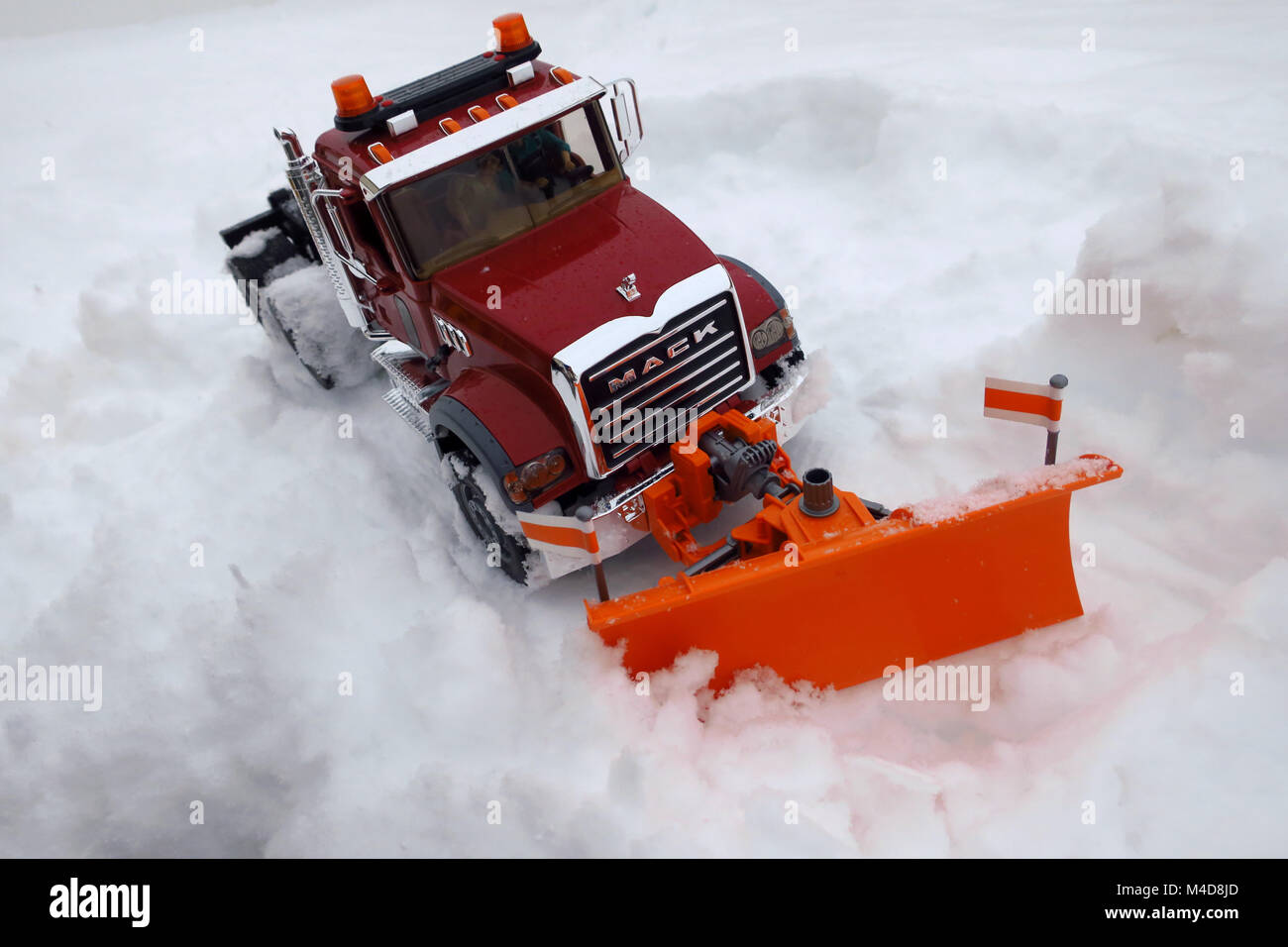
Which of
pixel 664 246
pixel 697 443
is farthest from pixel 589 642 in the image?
pixel 664 246

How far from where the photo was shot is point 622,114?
18.0 ft

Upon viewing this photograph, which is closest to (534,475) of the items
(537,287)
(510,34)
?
(537,287)

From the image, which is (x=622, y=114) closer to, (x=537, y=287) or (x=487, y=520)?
(x=537, y=287)

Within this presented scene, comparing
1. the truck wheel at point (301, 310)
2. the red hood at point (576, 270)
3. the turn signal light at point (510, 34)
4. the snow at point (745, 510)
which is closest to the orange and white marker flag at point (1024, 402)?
the snow at point (745, 510)

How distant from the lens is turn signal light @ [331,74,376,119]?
5188 mm

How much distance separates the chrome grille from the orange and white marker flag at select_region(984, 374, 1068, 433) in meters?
1.24

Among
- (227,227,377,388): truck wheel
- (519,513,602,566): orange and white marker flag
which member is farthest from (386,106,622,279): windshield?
(227,227,377,388): truck wheel

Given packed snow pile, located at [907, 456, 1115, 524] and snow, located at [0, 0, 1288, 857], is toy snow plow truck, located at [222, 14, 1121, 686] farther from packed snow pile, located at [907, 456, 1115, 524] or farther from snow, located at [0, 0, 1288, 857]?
snow, located at [0, 0, 1288, 857]

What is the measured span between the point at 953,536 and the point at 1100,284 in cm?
264

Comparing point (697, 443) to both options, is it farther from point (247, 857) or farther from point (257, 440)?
point (257, 440)

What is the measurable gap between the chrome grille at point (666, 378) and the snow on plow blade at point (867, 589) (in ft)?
2.47

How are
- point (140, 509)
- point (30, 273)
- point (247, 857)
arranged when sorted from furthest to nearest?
point (30, 273) < point (140, 509) < point (247, 857)

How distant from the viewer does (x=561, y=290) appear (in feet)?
16.3

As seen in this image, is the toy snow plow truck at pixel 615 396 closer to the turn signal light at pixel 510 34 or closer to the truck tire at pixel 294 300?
the turn signal light at pixel 510 34
